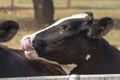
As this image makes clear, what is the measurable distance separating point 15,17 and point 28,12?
84.0 inches

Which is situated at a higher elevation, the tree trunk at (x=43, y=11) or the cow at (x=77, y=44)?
the cow at (x=77, y=44)

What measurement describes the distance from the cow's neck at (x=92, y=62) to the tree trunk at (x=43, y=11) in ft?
46.5

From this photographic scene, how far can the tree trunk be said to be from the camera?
20609 mm

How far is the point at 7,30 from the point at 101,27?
3.92 feet

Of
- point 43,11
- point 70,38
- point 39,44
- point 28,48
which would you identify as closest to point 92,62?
point 70,38

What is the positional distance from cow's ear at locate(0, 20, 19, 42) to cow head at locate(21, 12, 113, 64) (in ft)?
1.02

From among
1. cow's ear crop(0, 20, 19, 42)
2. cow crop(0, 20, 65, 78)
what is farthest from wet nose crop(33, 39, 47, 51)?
cow's ear crop(0, 20, 19, 42)

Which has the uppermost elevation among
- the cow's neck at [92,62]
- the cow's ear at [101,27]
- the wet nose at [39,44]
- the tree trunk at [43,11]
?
the cow's ear at [101,27]

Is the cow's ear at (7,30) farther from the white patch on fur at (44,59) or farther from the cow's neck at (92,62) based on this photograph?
the cow's neck at (92,62)

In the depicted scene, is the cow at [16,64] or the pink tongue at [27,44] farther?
the cow at [16,64]

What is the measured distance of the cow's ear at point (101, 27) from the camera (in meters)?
6.30

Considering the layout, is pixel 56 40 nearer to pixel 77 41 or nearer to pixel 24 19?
pixel 77 41

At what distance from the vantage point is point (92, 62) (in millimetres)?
6375

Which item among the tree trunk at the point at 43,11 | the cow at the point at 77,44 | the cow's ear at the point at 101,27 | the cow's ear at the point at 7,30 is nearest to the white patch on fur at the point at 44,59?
the cow at the point at 77,44
